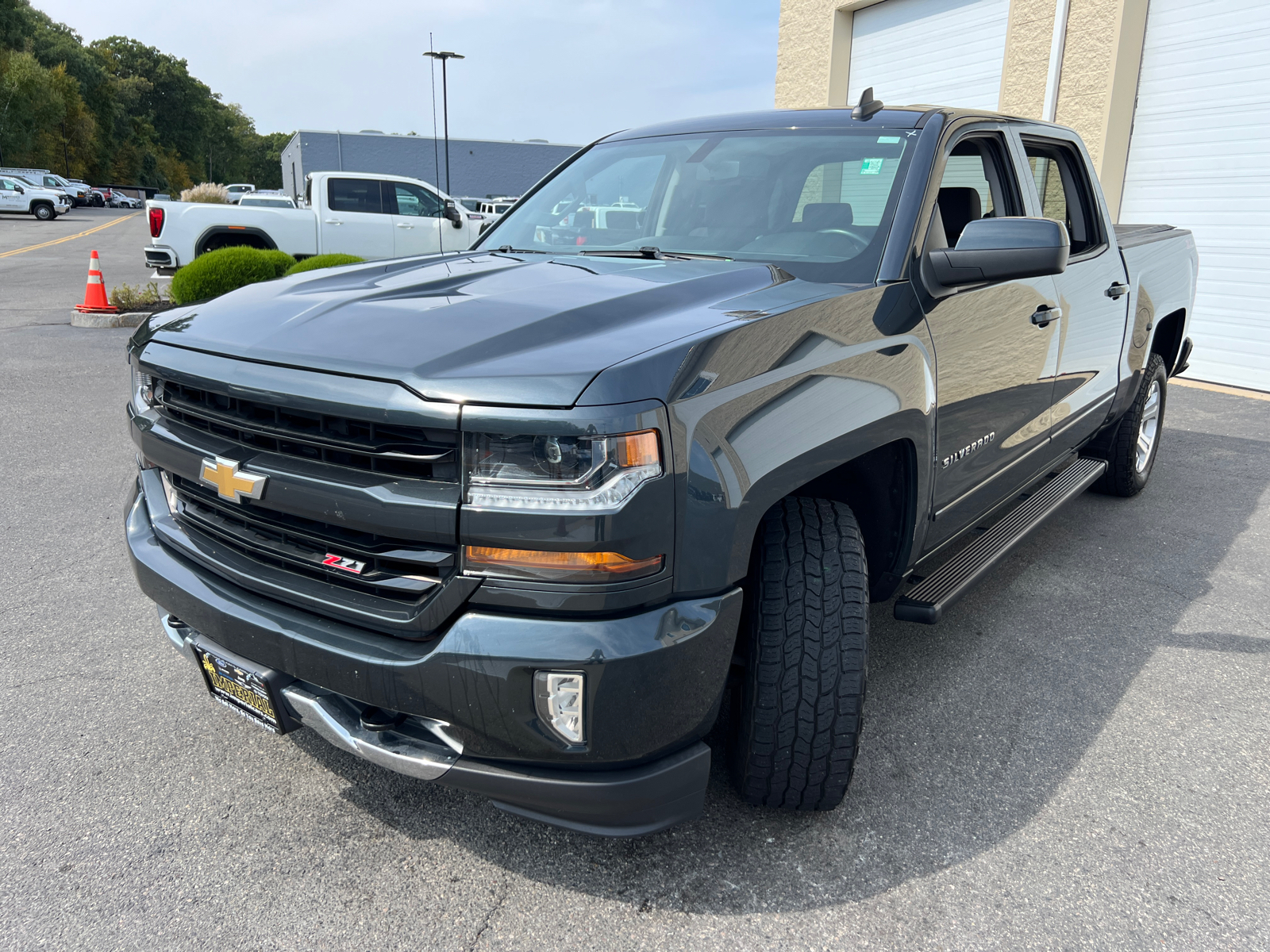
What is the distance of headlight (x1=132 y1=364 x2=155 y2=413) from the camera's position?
2.23m

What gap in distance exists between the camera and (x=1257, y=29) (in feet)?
26.6

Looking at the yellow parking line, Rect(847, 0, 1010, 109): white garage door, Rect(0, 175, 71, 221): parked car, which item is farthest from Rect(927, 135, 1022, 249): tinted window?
Rect(0, 175, 71, 221): parked car

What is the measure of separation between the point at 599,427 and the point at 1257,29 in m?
9.50

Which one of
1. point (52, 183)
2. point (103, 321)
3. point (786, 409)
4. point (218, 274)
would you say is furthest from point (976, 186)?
point (52, 183)

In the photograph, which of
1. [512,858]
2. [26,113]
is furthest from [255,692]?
[26,113]

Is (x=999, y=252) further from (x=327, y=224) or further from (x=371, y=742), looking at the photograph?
(x=327, y=224)

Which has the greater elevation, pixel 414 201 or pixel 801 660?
pixel 414 201

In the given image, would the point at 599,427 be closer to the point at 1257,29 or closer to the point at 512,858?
the point at 512,858

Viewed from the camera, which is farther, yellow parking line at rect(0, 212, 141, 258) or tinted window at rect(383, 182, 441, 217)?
yellow parking line at rect(0, 212, 141, 258)

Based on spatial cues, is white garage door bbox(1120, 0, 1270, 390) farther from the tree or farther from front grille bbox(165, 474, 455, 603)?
the tree

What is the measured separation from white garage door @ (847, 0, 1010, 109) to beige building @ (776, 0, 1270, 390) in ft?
0.09

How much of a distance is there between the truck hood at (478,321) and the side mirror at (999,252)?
0.44 metres

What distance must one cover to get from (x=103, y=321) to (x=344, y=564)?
10288mm

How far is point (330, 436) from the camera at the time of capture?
174cm
